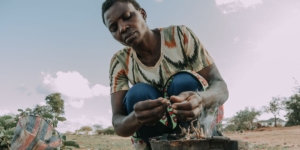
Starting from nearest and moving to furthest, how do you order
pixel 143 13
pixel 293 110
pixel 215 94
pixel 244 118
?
pixel 215 94 → pixel 143 13 → pixel 293 110 → pixel 244 118

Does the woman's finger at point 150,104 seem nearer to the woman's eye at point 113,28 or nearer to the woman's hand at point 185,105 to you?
the woman's hand at point 185,105

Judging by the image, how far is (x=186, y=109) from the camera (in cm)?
123

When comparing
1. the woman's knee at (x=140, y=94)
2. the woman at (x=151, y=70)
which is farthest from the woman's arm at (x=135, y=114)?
the woman's knee at (x=140, y=94)

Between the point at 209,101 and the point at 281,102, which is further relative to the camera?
the point at 281,102

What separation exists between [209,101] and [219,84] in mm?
298

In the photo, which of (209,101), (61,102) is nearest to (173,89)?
(209,101)

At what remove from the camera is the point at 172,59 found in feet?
6.71

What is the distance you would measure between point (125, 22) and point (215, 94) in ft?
2.47

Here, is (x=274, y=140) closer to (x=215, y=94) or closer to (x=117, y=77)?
(x=117, y=77)

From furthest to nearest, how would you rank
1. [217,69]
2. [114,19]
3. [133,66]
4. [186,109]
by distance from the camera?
[133,66]
[217,69]
[114,19]
[186,109]

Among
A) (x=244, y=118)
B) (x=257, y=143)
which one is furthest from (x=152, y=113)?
(x=244, y=118)

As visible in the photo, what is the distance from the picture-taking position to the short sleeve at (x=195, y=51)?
196 cm

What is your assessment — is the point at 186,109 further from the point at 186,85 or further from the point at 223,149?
the point at 186,85

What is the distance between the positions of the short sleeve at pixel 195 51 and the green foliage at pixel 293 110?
30.3 meters
